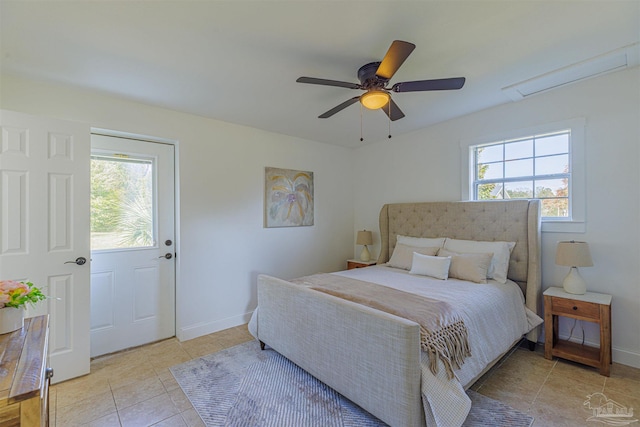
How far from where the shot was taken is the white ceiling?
163 cm

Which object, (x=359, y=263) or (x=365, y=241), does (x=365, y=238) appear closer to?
(x=365, y=241)

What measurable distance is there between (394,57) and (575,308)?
2590 mm

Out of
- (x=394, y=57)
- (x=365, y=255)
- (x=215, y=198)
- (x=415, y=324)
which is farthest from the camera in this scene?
(x=365, y=255)

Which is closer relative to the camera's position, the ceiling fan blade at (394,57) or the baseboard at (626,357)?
the ceiling fan blade at (394,57)

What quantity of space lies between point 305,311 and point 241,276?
1.57 metres

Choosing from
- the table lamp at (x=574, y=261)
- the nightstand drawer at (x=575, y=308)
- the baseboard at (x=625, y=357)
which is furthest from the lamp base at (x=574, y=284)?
the baseboard at (x=625, y=357)

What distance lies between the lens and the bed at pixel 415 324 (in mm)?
1576

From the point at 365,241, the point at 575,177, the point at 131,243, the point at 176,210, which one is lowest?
the point at 365,241

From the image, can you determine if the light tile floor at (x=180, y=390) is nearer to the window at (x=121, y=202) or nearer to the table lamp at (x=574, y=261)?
the table lamp at (x=574, y=261)

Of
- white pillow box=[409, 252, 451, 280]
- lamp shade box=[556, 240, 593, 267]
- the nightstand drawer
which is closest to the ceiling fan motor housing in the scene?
white pillow box=[409, 252, 451, 280]

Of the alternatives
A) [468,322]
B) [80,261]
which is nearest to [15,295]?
[80,261]

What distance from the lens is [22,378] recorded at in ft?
3.16

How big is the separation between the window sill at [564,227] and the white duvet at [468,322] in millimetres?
698

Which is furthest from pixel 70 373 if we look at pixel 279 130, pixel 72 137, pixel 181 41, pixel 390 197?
pixel 390 197
